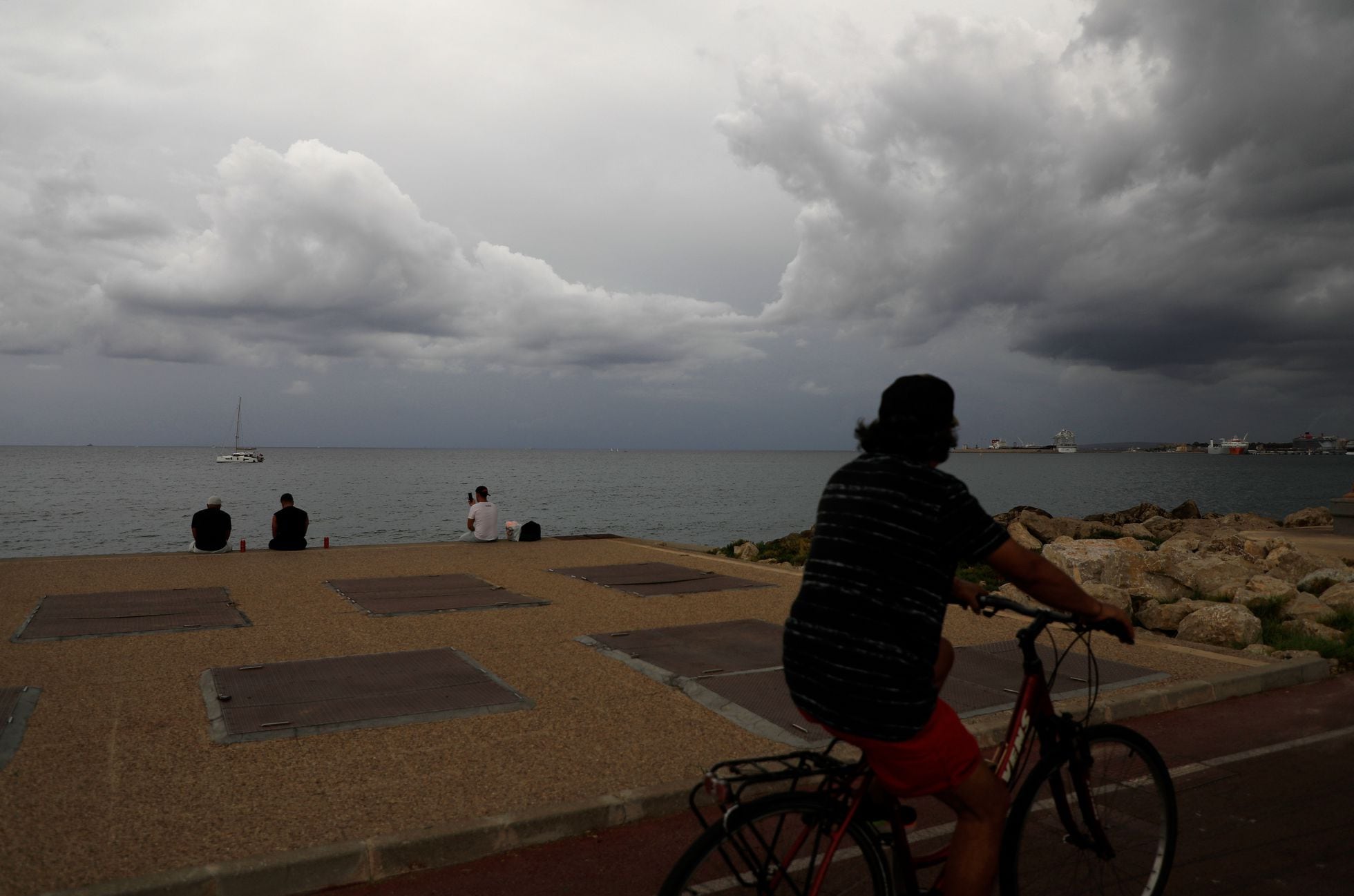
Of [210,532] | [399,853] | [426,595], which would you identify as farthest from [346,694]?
[210,532]

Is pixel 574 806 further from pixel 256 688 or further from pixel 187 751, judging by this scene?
pixel 256 688

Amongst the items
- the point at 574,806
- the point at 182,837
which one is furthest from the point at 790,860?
the point at 182,837

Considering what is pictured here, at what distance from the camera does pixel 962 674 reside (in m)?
7.74

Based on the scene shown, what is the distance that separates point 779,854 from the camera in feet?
9.29

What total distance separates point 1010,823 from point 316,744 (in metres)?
4.19

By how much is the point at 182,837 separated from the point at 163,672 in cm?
370

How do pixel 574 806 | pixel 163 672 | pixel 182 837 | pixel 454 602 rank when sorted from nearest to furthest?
pixel 182 837 < pixel 574 806 < pixel 163 672 < pixel 454 602

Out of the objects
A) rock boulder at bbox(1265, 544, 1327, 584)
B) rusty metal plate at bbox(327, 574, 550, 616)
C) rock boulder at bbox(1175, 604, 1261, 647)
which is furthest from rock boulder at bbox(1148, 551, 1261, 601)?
rusty metal plate at bbox(327, 574, 550, 616)

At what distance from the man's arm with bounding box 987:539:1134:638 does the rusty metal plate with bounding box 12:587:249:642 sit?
875 centimetres

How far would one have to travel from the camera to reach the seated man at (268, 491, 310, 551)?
1659 cm

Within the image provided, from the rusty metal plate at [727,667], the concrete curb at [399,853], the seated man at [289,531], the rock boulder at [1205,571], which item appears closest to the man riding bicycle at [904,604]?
the concrete curb at [399,853]

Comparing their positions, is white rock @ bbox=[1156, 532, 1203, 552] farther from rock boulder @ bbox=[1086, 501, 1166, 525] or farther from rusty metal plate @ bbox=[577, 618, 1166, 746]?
rock boulder @ bbox=[1086, 501, 1166, 525]

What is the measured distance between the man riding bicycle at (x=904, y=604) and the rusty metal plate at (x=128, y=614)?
8399 millimetres

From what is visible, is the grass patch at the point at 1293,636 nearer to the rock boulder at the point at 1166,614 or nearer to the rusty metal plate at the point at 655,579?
the rock boulder at the point at 1166,614
